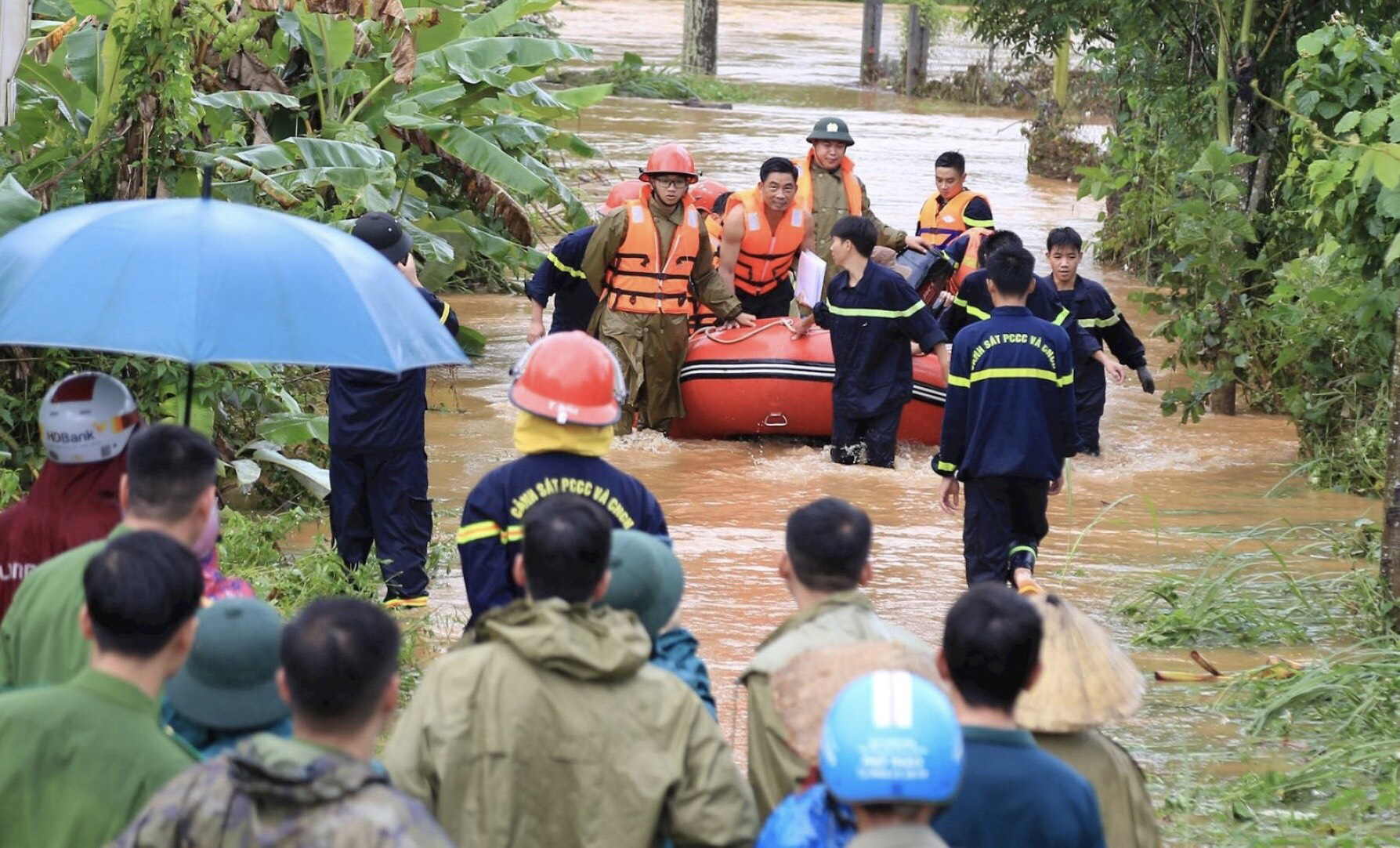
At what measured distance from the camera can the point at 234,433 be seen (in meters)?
9.23

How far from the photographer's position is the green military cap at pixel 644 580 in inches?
152

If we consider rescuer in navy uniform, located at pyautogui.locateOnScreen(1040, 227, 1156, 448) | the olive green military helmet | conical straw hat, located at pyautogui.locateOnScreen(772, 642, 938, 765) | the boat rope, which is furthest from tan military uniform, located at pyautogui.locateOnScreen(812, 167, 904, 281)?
conical straw hat, located at pyautogui.locateOnScreen(772, 642, 938, 765)

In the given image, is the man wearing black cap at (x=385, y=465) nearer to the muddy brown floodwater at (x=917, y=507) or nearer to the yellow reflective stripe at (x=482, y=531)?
the muddy brown floodwater at (x=917, y=507)

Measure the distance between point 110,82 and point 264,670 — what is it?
5497 mm

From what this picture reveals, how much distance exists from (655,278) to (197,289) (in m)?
6.58

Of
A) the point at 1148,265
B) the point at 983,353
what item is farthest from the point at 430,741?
the point at 1148,265

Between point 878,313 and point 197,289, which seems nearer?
point 197,289

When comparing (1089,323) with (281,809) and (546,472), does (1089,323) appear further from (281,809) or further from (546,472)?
(281,809)

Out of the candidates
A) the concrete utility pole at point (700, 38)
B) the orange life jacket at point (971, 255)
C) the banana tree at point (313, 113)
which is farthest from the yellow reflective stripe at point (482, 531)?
the concrete utility pole at point (700, 38)

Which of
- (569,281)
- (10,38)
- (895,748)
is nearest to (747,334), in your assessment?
(569,281)

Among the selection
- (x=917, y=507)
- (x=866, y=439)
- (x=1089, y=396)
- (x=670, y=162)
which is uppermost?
(x=670, y=162)

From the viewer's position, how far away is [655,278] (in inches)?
428

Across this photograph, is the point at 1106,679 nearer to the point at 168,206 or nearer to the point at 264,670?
the point at 264,670

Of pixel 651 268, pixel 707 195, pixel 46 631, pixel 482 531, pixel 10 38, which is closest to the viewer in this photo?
pixel 46 631
